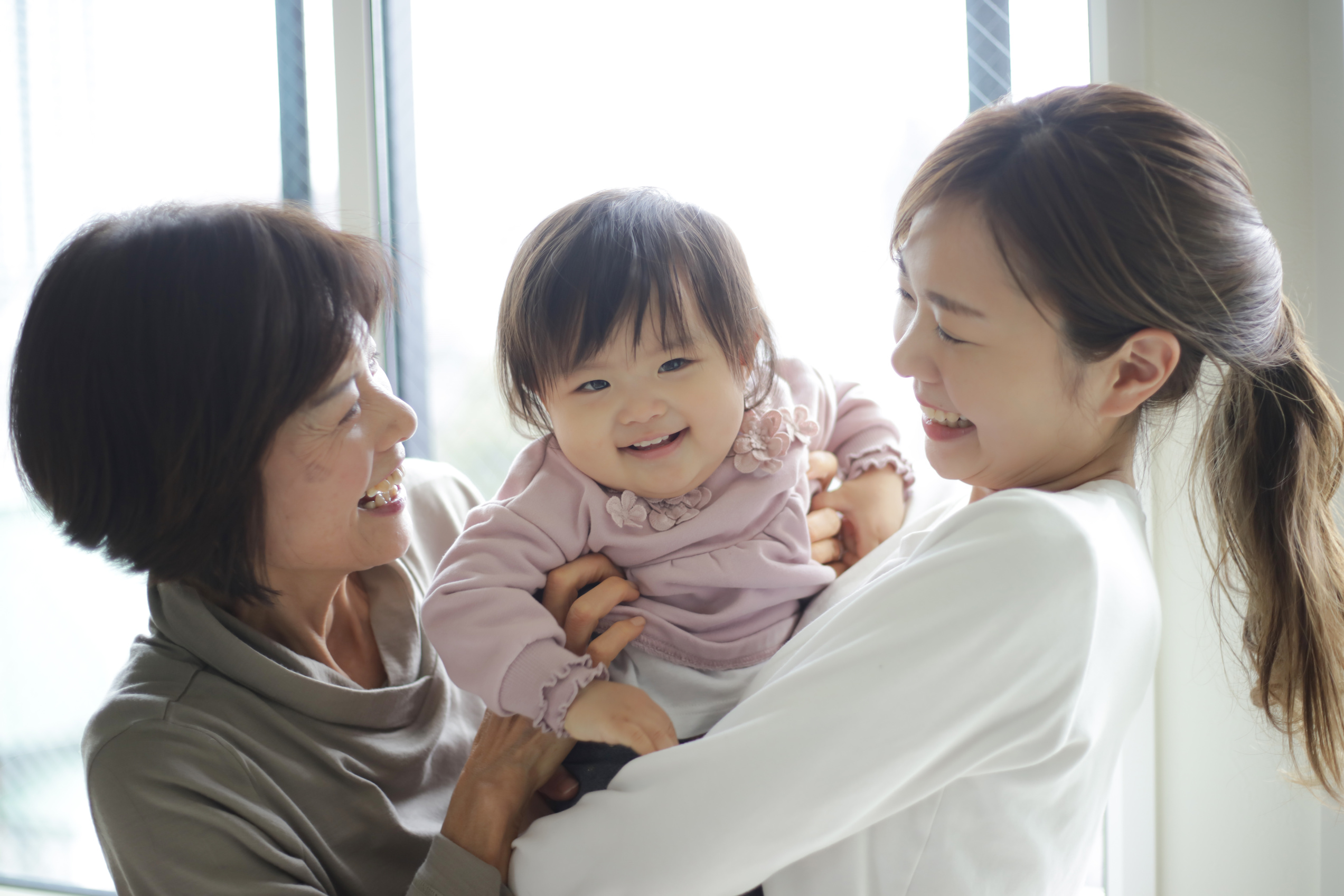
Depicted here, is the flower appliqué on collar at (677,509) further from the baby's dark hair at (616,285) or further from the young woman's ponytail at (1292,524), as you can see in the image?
the young woman's ponytail at (1292,524)

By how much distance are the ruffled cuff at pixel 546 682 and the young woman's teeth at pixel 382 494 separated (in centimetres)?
36

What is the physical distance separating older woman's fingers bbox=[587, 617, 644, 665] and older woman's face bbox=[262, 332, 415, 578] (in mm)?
354

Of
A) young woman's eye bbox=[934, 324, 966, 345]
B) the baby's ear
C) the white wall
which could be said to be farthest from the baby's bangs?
the white wall

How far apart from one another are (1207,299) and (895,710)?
1.85 ft

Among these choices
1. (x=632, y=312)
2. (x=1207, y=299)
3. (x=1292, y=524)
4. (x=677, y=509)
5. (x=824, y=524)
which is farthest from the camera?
(x=824, y=524)

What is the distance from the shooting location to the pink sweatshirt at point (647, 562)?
3.49 ft

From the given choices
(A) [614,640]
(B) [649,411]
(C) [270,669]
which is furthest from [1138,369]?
(C) [270,669]

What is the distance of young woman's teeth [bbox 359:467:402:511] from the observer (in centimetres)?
123

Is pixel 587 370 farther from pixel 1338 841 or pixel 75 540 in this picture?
pixel 1338 841

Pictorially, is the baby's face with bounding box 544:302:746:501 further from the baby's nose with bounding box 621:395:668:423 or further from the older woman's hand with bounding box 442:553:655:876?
the older woman's hand with bounding box 442:553:655:876

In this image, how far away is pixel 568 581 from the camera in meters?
1.14

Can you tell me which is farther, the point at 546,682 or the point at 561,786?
the point at 561,786

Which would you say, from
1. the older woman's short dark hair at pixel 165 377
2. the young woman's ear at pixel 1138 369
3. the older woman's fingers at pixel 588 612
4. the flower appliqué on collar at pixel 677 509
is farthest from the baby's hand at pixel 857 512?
the older woman's short dark hair at pixel 165 377

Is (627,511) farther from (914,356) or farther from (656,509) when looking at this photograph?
(914,356)
